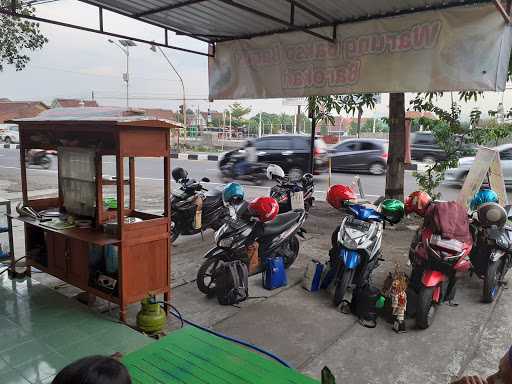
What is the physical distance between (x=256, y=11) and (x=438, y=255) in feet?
8.79

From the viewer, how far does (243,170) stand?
12.2 m

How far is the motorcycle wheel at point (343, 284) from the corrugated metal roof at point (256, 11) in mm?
2379

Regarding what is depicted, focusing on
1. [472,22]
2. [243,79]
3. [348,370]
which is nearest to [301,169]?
[243,79]

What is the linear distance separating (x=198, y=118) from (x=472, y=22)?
4368 cm

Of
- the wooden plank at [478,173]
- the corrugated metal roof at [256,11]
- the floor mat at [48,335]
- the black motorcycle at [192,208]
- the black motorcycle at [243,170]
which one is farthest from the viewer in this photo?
the black motorcycle at [243,170]

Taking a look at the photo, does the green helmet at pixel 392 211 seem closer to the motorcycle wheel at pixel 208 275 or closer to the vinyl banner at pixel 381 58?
the vinyl banner at pixel 381 58

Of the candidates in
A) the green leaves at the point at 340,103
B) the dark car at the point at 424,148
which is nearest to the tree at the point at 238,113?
the dark car at the point at 424,148

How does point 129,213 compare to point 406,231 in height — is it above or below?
above

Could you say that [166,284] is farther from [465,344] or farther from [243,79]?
[243,79]

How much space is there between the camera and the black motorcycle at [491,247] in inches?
153

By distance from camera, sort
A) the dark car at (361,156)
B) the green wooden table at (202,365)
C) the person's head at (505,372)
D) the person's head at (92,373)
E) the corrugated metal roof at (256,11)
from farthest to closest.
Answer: the dark car at (361,156) < the corrugated metal roof at (256,11) < the green wooden table at (202,365) < the person's head at (505,372) < the person's head at (92,373)

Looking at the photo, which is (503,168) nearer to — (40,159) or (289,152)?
(289,152)

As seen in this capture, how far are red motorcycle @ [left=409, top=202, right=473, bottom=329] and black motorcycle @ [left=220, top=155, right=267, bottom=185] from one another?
27.0 ft

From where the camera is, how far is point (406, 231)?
6648mm
